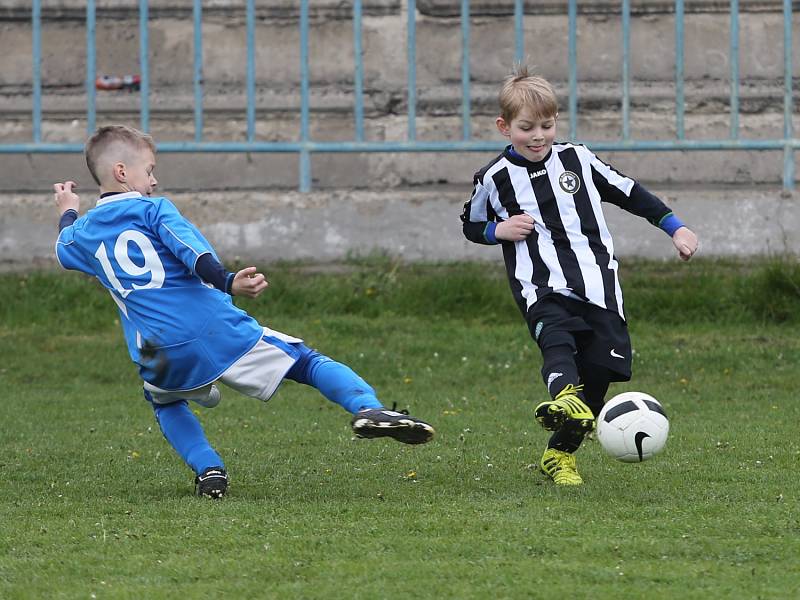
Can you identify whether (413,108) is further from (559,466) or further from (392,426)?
(392,426)

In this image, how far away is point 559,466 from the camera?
17.8 feet

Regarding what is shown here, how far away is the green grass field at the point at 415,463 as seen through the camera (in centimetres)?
390

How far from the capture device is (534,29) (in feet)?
37.6

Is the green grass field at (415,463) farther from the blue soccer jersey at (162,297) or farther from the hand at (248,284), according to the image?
the hand at (248,284)

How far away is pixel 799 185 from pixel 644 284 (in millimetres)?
1602

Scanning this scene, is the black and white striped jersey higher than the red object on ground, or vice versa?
the red object on ground

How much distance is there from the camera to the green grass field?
390 centimetres

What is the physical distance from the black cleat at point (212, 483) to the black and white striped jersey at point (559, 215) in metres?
1.35

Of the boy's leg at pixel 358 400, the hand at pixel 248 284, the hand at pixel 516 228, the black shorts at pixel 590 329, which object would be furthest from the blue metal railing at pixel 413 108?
the hand at pixel 248 284

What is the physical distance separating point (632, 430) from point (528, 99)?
134cm

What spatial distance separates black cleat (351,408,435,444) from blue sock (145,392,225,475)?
0.71m

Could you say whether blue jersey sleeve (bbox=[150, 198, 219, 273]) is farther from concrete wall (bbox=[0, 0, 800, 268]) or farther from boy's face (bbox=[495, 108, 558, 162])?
concrete wall (bbox=[0, 0, 800, 268])

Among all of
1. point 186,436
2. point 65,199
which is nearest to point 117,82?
point 65,199

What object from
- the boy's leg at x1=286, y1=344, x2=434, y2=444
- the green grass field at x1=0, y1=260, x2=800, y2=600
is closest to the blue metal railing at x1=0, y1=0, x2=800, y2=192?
the green grass field at x1=0, y1=260, x2=800, y2=600
